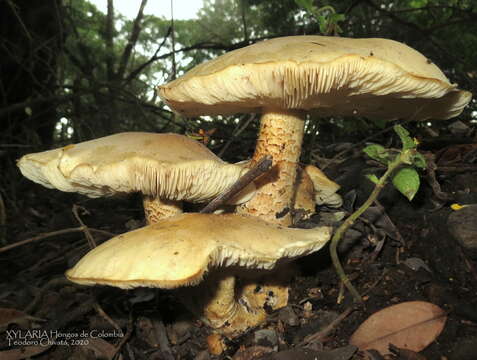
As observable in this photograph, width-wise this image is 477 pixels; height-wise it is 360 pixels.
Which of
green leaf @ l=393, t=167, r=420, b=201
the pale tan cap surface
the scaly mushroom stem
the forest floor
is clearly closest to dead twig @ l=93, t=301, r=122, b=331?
the forest floor

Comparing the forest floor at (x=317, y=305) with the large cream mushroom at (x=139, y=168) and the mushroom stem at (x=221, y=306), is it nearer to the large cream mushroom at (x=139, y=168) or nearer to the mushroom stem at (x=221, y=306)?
the mushroom stem at (x=221, y=306)

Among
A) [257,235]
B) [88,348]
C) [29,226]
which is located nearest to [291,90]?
[257,235]

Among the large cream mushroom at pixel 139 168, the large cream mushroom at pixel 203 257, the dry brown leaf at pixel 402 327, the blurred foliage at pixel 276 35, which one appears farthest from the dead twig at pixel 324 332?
the blurred foliage at pixel 276 35

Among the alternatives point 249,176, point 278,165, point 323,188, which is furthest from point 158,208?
point 323,188

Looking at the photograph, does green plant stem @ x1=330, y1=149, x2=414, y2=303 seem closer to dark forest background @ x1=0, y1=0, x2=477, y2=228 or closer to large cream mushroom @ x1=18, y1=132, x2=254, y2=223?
large cream mushroom @ x1=18, y1=132, x2=254, y2=223

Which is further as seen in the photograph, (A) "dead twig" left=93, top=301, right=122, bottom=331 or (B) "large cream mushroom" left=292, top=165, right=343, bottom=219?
(B) "large cream mushroom" left=292, top=165, right=343, bottom=219

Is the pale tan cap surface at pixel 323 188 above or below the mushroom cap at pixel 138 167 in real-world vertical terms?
below
